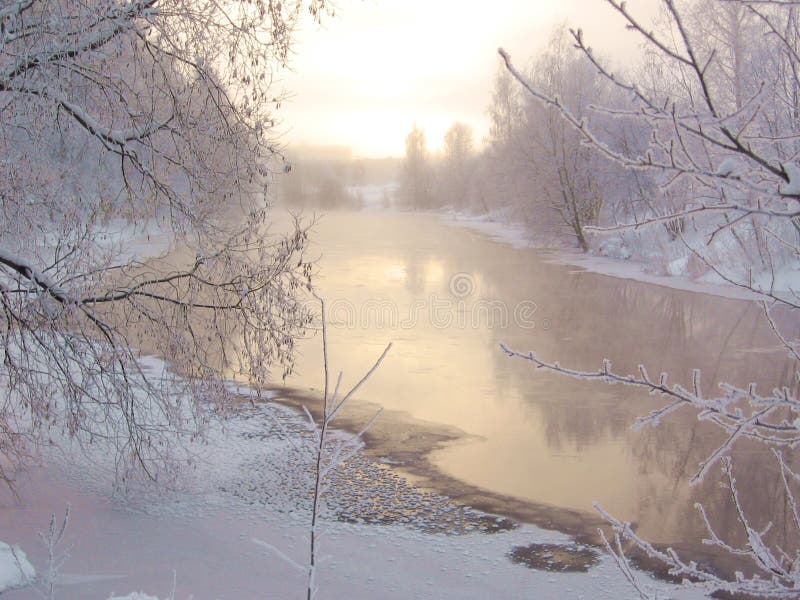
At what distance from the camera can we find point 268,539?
18.4 ft

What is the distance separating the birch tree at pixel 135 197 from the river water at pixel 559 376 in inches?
28.6

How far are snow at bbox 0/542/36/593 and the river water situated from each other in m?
2.88

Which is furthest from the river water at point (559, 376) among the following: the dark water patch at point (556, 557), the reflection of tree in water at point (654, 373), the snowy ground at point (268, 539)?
the snowy ground at point (268, 539)

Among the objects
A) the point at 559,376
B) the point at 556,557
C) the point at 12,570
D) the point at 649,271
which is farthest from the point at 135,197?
the point at 649,271

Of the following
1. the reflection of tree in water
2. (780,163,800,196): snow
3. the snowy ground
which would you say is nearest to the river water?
the reflection of tree in water

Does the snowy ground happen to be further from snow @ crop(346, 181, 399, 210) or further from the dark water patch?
snow @ crop(346, 181, 399, 210)

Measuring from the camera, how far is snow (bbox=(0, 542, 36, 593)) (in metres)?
4.79

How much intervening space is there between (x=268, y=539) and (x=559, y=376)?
20.0 feet

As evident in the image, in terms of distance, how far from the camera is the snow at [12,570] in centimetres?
479

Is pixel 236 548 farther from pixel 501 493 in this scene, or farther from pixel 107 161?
pixel 107 161

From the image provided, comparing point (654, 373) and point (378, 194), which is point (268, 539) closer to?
point (654, 373)

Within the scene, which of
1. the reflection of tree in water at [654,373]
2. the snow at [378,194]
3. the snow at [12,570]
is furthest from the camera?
the snow at [378,194]

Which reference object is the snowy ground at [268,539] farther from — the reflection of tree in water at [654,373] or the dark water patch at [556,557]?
the reflection of tree in water at [654,373]

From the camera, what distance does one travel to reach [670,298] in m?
17.8
